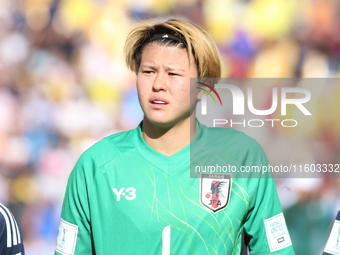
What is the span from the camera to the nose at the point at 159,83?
1403 millimetres

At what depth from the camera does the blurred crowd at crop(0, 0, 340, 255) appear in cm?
237

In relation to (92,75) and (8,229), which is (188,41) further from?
(92,75)

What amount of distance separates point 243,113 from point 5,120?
151 centimetres

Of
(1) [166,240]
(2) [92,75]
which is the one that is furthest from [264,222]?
(2) [92,75]

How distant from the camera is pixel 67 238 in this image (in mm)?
1459

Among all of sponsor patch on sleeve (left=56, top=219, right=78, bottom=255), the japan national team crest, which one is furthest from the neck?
sponsor patch on sleeve (left=56, top=219, right=78, bottom=255)

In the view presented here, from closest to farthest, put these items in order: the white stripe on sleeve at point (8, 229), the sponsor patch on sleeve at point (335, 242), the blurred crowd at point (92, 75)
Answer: the white stripe on sleeve at point (8, 229)
the sponsor patch on sleeve at point (335, 242)
the blurred crowd at point (92, 75)

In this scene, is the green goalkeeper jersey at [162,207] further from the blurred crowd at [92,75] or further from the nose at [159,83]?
the blurred crowd at [92,75]

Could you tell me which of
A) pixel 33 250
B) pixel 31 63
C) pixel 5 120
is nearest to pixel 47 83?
pixel 31 63

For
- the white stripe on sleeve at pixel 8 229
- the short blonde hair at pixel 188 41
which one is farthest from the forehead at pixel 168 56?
the white stripe on sleeve at pixel 8 229

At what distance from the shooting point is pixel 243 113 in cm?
232

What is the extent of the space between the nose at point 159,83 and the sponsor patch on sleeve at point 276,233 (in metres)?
0.65

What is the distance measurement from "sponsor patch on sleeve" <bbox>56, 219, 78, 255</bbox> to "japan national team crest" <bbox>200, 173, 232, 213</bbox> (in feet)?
1.65

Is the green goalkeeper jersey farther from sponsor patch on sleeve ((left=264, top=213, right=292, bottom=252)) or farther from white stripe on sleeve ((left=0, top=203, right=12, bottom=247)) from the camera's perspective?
white stripe on sleeve ((left=0, top=203, right=12, bottom=247))
